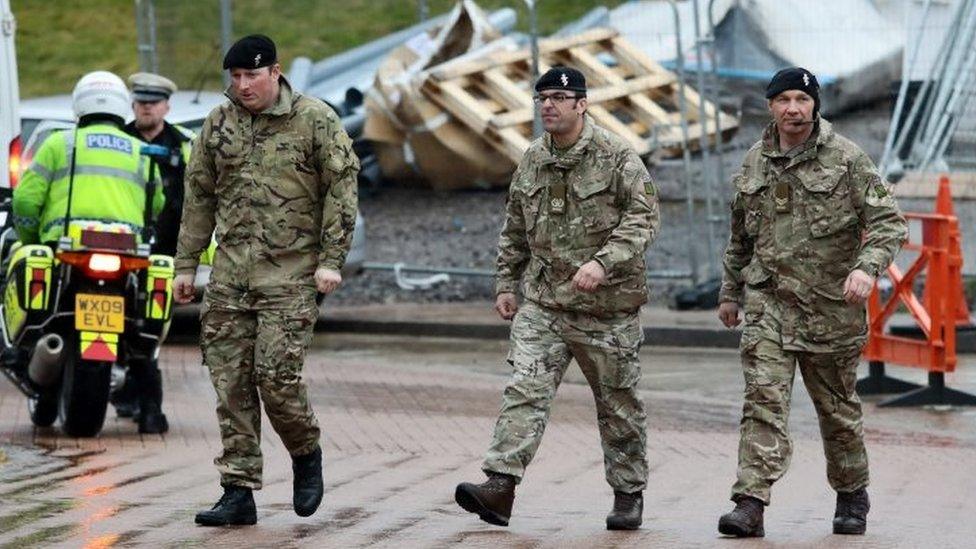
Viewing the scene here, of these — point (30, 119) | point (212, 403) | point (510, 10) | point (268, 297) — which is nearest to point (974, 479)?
point (268, 297)

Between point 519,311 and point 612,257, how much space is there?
0.49 metres

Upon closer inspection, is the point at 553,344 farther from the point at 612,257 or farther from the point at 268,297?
the point at 268,297

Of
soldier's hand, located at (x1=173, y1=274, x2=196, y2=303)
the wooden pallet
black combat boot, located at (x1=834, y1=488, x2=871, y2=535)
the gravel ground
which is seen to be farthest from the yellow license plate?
the wooden pallet

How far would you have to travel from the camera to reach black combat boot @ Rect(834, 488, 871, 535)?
788cm

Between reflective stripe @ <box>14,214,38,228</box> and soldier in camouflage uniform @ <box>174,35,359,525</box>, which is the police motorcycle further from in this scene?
soldier in camouflage uniform @ <box>174,35,359,525</box>

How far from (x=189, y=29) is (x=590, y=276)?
12263 mm

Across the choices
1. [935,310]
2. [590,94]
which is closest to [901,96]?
[590,94]

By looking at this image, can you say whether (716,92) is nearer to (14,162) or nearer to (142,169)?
(14,162)

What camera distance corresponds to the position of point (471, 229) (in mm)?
20297

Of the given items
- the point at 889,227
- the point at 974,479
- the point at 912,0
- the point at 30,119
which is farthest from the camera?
the point at 912,0

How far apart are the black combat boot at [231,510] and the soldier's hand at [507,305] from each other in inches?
44.6

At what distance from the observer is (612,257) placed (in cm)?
775

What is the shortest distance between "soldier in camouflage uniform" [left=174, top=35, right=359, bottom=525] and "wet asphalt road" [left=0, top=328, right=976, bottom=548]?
32cm

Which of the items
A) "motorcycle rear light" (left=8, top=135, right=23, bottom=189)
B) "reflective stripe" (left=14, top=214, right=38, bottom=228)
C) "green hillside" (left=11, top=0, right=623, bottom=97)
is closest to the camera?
"reflective stripe" (left=14, top=214, right=38, bottom=228)
